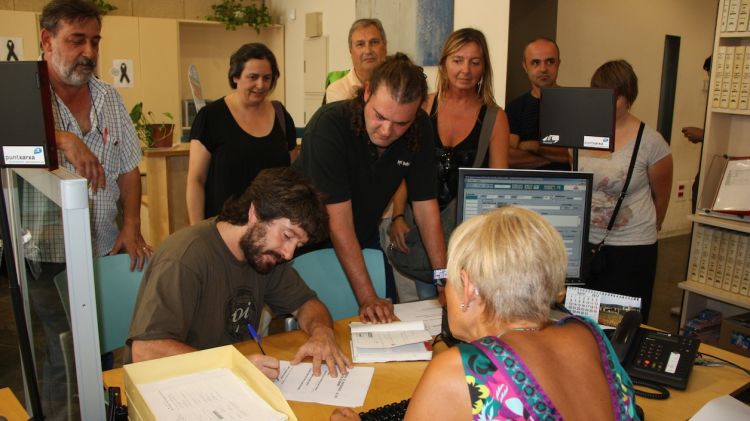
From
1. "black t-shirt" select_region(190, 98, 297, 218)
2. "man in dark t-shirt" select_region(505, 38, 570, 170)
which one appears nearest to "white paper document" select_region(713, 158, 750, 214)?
"man in dark t-shirt" select_region(505, 38, 570, 170)

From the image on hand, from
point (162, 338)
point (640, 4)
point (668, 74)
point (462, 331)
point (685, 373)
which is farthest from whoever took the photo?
point (668, 74)

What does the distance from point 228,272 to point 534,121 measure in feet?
6.84

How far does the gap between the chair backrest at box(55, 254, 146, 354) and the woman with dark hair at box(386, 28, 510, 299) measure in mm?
1040

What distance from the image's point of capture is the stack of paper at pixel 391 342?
1.83 meters

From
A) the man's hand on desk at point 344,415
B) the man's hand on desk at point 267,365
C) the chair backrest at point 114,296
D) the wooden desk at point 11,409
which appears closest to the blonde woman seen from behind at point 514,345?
the man's hand on desk at point 344,415

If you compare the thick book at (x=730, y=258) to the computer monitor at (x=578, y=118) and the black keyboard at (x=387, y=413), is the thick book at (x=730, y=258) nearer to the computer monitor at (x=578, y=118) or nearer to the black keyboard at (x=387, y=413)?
the computer monitor at (x=578, y=118)

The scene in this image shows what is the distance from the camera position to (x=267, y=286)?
2057 millimetres

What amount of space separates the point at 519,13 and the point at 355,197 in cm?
268

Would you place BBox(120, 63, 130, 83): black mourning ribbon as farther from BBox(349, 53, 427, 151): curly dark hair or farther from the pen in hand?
the pen in hand

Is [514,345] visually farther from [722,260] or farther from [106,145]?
[722,260]

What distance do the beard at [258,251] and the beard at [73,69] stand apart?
0.97 m

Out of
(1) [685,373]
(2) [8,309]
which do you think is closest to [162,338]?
(1) [685,373]

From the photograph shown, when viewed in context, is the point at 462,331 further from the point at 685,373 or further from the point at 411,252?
the point at 411,252

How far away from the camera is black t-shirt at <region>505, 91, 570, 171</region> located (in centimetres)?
335
